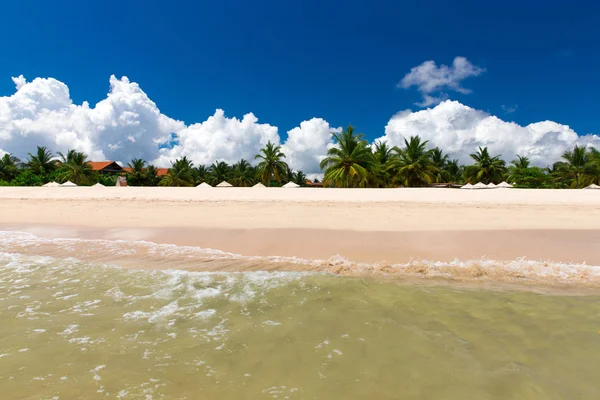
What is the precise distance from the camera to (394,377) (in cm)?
247

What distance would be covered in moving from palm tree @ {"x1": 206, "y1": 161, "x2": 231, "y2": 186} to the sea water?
50.9m

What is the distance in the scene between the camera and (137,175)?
54.4 metres

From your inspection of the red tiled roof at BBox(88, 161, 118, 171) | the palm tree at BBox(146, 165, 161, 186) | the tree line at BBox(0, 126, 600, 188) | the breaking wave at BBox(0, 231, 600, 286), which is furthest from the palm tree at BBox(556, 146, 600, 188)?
the red tiled roof at BBox(88, 161, 118, 171)

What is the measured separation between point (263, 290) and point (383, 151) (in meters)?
44.1

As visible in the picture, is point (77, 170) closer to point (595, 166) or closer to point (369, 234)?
point (369, 234)

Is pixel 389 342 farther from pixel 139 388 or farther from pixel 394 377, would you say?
pixel 139 388

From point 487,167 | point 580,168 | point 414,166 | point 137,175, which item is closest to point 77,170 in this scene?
point 137,175

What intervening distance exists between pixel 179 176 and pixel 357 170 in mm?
31889

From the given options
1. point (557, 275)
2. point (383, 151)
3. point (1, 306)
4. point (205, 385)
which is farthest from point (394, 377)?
point (383, 151)

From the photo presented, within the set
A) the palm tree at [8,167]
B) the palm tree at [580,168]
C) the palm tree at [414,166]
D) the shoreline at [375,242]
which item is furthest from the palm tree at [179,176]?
the palm tree at [580,168]

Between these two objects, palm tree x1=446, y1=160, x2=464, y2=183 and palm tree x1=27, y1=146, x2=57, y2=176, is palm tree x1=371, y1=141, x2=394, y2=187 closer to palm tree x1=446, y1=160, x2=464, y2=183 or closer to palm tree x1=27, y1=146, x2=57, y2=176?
palm tree x1=446, y1=160, x2=464, y2=183

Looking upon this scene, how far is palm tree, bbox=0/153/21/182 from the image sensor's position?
50094mm

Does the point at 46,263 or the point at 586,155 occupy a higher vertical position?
the point at 586,155

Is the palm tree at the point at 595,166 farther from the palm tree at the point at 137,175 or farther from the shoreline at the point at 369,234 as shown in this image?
the palm tree at the point at 137,175
